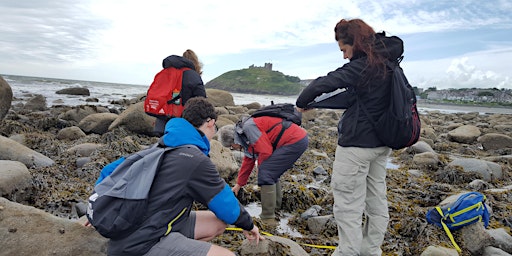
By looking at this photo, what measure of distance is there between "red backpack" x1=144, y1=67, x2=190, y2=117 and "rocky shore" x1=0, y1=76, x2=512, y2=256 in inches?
57.0

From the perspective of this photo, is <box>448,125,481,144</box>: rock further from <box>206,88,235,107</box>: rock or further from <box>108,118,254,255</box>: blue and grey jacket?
<box>108,118,254,255</box>: blue and grey jacket

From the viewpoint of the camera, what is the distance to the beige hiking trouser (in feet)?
9.70

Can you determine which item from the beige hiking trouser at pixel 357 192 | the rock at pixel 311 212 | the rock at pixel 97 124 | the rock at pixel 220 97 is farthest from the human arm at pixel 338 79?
the rock at pixel 220 97

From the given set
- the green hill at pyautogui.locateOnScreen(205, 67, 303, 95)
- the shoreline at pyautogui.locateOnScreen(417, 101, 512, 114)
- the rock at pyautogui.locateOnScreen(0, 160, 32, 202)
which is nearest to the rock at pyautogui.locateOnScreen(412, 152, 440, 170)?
the rock at pyautogui.locateOnScreen(0, 160, 32, 202)

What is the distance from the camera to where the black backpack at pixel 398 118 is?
9.00ft

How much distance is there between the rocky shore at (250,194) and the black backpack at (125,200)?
694mm

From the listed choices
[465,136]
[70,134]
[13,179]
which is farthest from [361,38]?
[465,136]

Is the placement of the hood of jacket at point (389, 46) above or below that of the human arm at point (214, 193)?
above

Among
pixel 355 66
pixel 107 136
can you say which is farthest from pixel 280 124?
pixel 107 136

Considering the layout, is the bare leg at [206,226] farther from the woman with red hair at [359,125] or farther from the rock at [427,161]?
the rock at [427,161]

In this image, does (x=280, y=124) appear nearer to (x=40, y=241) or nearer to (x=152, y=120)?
(x=40, y=241)

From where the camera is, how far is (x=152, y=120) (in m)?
8.95

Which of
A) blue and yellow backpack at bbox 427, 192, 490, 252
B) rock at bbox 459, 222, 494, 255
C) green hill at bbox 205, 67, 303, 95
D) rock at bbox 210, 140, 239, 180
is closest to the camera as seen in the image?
rock at bbox 459, 222, 494, 255

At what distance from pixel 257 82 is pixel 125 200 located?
10072 cm
